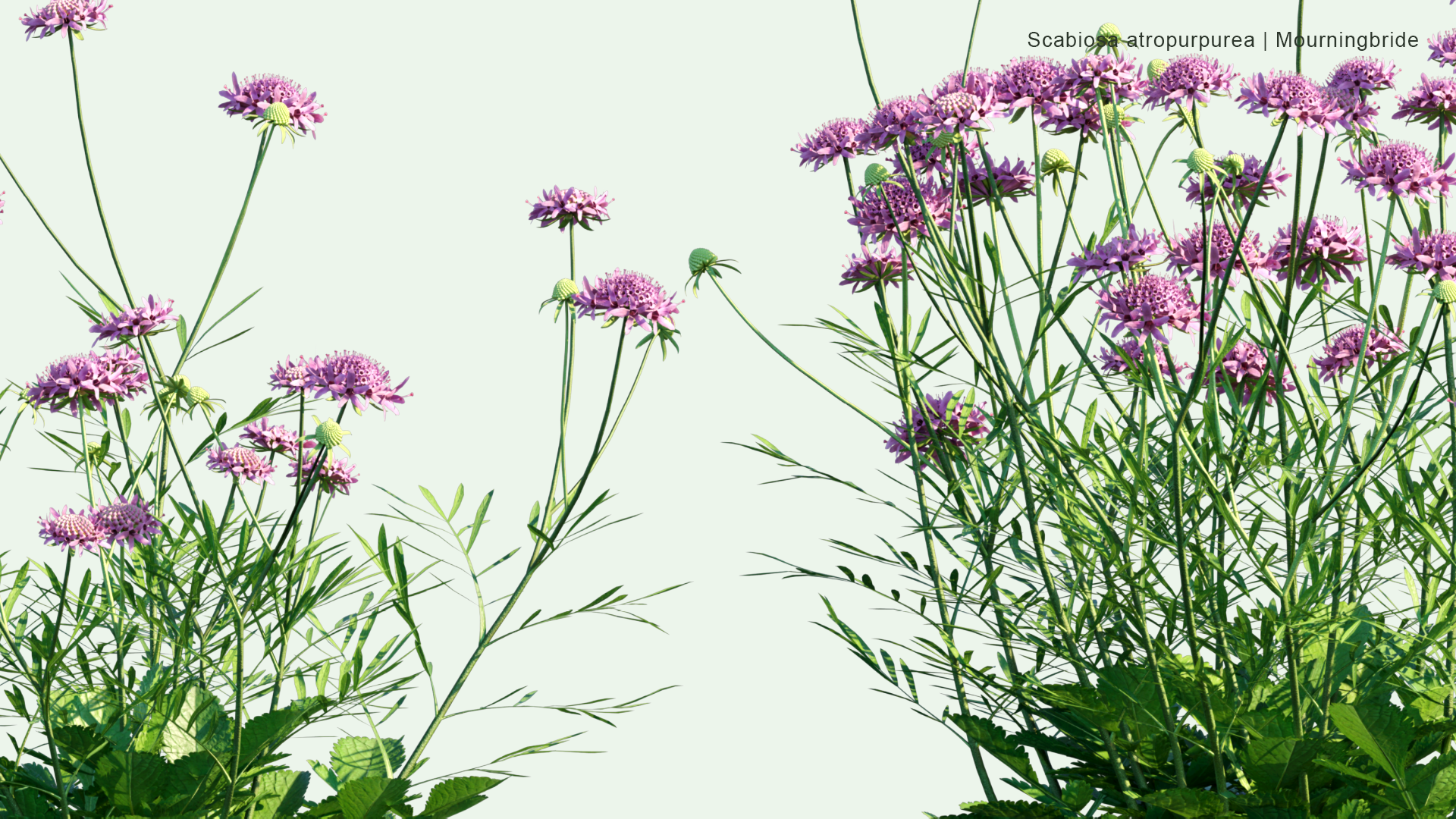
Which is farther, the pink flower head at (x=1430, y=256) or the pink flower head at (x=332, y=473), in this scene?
the pink flower head at (x=332, y=473)

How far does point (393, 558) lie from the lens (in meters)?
2.61

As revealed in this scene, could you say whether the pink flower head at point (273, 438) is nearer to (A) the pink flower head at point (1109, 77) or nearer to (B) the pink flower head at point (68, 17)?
(B) the pink flower head at point (68, 17)

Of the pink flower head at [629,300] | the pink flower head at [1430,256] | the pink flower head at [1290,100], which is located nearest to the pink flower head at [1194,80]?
the pink flower head at [1290,100]

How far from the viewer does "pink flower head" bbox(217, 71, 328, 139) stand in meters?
2.80

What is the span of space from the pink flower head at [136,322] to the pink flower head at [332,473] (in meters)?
0.41

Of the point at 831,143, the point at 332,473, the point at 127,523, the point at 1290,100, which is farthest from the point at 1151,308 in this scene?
the point at 127,523

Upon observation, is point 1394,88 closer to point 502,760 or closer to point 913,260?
point 913,260

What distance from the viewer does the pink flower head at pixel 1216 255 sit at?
231cm

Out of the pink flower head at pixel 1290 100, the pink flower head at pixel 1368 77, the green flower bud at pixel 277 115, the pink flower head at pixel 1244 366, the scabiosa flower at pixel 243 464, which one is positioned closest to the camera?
the pink flower head at pixel 1290 100

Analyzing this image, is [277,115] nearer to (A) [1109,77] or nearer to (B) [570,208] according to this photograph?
(B) [570,208]

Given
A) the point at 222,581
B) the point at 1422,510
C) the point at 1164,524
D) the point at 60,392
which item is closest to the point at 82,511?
the point at 60,392

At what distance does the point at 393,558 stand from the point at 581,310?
632 millimetres

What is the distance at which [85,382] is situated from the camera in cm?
274

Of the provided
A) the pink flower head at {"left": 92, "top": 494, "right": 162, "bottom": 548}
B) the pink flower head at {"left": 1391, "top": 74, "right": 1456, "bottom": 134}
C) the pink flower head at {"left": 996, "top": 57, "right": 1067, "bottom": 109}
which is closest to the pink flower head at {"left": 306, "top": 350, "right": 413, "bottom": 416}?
the pink flower head at {"left": 92, "top": 494, "right": 162, "bottom": 548}
